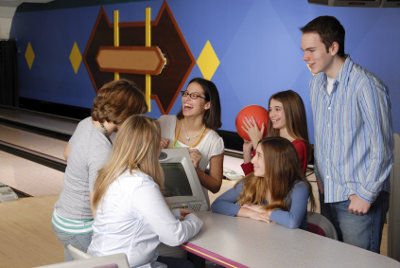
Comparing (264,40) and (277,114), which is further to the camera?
(264,40)

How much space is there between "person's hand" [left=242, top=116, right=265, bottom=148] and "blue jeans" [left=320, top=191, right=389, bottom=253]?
2.42 ft

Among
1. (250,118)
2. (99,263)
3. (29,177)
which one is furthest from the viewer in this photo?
(29,177)

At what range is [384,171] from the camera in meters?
1.80

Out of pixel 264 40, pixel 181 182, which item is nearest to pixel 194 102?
pixel 181 182

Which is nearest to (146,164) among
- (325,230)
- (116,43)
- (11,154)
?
(325,230)

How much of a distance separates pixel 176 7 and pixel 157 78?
1.06 metres

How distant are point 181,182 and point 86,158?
1.34ft

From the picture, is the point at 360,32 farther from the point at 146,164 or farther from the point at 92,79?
the point at 92,79

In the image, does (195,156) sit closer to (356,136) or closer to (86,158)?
(86,158)

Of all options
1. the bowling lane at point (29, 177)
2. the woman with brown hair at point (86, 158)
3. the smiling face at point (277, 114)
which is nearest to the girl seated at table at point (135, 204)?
the woman with brown hair at point (86, 158)

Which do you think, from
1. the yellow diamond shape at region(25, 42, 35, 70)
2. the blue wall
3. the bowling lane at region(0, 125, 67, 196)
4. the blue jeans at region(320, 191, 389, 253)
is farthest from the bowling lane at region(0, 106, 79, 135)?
the blue jeans at region(320, 191, 389, 253)

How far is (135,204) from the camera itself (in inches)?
62.0

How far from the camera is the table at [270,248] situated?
1461mm

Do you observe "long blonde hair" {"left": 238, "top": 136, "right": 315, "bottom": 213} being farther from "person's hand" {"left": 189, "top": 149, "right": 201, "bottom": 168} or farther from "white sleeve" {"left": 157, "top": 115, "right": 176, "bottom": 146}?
"white sleeve" {"left": 157, "top": 115, "right": 176, "bottom": 146}
